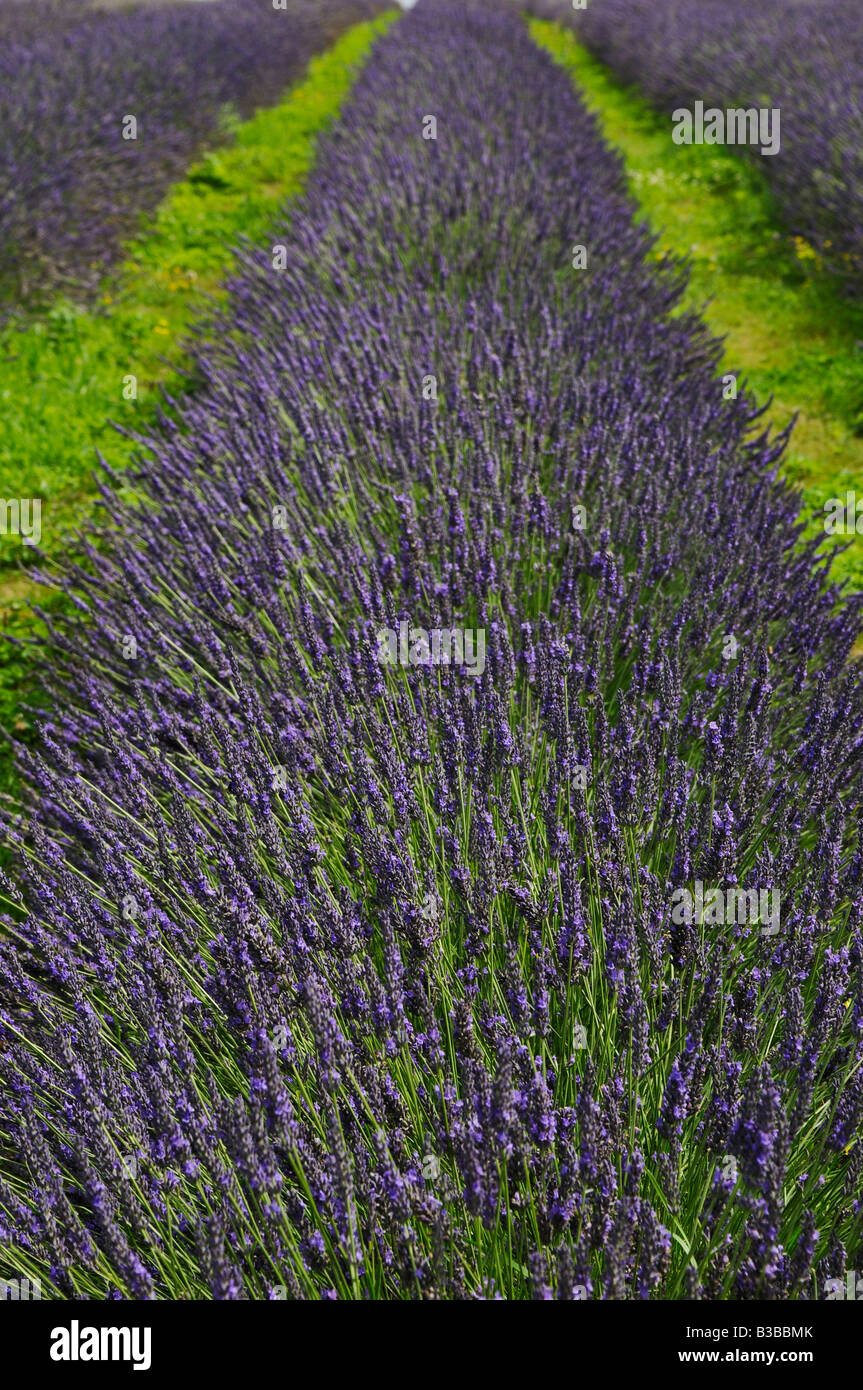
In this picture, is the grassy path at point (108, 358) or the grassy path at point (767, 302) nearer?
the grassy path at point (108, 358)

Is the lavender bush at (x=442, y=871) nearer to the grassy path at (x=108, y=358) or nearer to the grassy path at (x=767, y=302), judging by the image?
the grassy path at (x=108, y=358)

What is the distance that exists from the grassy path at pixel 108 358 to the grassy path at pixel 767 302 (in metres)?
2.73

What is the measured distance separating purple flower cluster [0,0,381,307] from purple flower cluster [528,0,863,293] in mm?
4417

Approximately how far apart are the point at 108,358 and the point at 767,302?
3.92 meters

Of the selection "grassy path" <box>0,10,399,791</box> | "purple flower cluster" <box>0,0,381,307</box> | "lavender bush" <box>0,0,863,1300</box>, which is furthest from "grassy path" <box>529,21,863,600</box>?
"purple flower cluster" <box>0,0,381,307</box>

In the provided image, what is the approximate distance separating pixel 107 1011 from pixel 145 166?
7074 millimetres

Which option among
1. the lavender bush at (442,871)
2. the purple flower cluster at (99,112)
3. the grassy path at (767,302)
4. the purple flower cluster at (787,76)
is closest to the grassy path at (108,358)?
the purple flower cluster at (99,112)

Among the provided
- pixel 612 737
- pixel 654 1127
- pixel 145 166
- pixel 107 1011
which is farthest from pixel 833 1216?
pixel 145 166

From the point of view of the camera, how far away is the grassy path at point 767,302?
427cm

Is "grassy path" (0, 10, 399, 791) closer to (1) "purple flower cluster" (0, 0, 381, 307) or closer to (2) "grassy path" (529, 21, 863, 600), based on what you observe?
(1) "purple flower cluster" (0, 0, 381, 307)

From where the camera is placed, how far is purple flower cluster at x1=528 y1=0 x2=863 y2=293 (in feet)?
18.2

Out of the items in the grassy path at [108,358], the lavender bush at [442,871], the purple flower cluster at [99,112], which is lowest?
the lavender bush at [442,871]

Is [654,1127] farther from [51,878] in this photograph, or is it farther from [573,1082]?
[51,878]

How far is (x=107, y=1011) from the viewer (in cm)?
162
